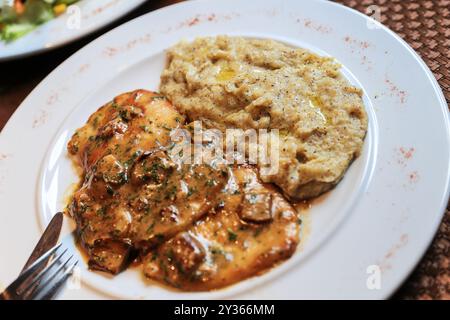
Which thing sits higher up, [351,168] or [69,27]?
[69,27]

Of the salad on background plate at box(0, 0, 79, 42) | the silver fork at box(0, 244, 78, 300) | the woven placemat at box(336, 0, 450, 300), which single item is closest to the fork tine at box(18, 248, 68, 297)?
the silver fork at box(0, 244, 78, 300)

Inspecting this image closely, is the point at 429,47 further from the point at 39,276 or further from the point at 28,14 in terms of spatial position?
the point at 28,14

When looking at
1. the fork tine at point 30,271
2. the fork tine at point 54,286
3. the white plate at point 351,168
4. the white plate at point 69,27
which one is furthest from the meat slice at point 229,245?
the white plate at point 69,27

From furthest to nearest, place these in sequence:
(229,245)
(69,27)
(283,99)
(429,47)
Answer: (69,27) → (429,47) → (283,99) → (229,245)

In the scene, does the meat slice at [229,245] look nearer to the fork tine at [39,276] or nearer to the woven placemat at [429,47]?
the fork tine at [39,276]

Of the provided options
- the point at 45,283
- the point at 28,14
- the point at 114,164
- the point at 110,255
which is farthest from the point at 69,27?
the point at 45,283
